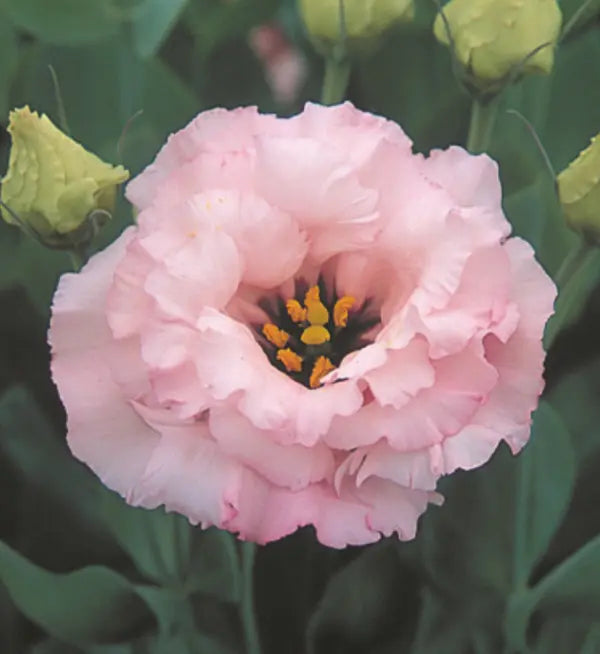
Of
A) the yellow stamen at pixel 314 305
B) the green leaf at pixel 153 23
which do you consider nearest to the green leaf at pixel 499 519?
the yellow stamen at pixel 314 305

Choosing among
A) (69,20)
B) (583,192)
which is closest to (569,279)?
(583,192)

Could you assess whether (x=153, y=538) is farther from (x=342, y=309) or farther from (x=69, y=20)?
(x=69, y=20)

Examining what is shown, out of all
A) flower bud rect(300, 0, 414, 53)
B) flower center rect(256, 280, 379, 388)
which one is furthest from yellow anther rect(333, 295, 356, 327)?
flower bud rect(300, 0, 414, 53)

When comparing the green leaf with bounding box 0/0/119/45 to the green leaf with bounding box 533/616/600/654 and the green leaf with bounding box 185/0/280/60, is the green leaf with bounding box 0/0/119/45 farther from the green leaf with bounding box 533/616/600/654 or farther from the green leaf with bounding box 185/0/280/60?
the green leaf with bounding box 533/616/600/654

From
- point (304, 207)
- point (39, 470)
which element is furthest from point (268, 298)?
point (39, 470)

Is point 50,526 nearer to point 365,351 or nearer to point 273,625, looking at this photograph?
point 273,625

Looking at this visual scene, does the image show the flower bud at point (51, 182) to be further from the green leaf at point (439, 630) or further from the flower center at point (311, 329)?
the green leaf at point (439, 630)

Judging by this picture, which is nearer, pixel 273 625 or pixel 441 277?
pixel 441 277
